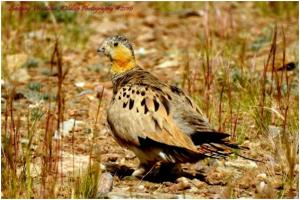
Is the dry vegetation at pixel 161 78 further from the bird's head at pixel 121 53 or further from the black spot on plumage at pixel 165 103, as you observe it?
the black spot on plumage at pixel 165 103

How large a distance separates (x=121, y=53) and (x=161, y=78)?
3041 mm

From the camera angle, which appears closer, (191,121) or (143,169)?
(191,121)

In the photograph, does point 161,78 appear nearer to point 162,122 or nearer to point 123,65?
point 123,65

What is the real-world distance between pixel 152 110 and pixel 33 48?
535 centimetres

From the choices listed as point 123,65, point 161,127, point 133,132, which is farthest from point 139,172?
point 123,65

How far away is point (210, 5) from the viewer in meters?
13.8

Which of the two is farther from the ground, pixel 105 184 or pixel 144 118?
pixel 144 118

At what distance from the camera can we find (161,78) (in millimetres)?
10617

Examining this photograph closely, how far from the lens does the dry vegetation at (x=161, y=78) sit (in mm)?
6332

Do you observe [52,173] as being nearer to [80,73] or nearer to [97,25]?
[80,73]

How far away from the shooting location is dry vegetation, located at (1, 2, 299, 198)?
6.33 m

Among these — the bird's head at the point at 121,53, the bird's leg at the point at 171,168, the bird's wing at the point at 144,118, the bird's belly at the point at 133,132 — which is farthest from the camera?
the bird's head at the point at 121,53

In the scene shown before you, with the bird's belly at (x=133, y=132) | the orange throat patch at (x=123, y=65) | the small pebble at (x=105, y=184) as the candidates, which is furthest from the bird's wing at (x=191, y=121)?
the orange throat patch at (x=123, y=65)

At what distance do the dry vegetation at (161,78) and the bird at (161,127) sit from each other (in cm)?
21
